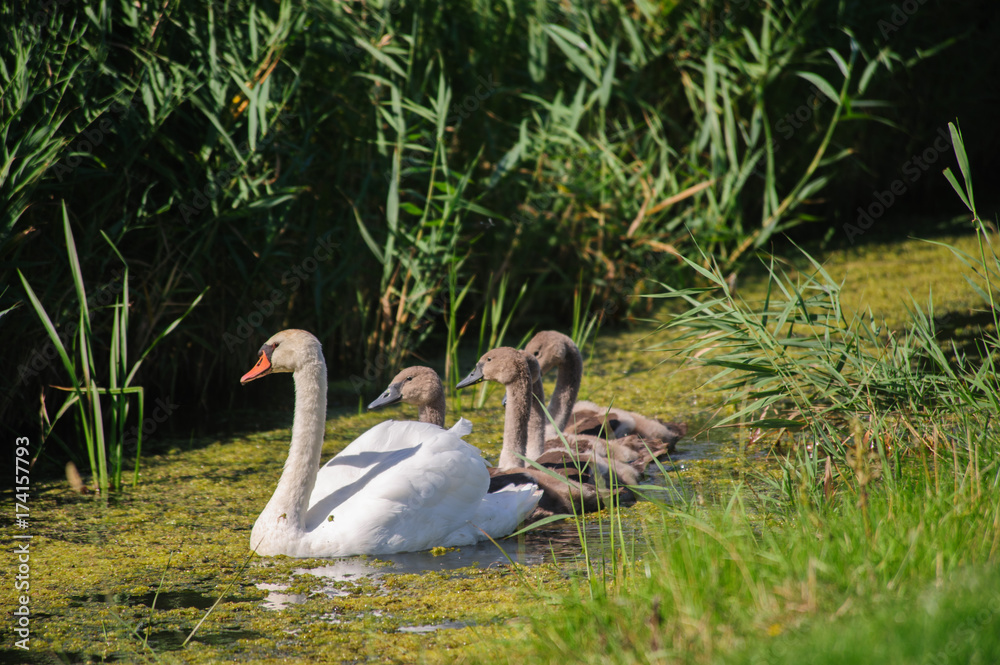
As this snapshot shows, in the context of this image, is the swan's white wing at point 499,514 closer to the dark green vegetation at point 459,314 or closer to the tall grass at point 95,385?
the dark green vegetation at point 459,314

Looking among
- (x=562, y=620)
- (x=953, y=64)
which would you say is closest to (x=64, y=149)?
(x=562, y=620)

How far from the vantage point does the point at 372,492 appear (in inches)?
154

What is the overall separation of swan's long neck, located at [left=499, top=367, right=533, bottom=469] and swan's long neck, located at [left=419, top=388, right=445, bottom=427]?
340mm

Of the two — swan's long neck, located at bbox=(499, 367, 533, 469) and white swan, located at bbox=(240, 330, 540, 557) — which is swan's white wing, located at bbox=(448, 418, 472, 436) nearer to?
white swan, located at bbox=(240, 330, 540, 557)

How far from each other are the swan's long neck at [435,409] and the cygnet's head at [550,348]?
0.58 m

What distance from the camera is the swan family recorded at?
384 cm

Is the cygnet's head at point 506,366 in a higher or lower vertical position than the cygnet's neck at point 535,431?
higher

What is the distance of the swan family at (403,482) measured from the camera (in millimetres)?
3844

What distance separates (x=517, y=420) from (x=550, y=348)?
0.60 m

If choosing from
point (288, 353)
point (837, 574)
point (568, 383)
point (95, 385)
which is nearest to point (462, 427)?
point (288, 353)

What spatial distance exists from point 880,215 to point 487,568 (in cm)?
878

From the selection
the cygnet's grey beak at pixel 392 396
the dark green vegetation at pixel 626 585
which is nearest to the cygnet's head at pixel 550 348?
the cygnet's grey beak at pixel 392 396

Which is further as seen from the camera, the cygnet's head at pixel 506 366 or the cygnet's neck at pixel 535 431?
the cygnet's neck at pixel 535 431

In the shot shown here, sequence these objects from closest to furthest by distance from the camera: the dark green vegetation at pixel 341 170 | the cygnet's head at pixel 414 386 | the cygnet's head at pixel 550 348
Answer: the cygnet's head at pixel 414 386 → the dark green vegetation at pixel 341 170 → the cygnet's head at pixel 550 348
